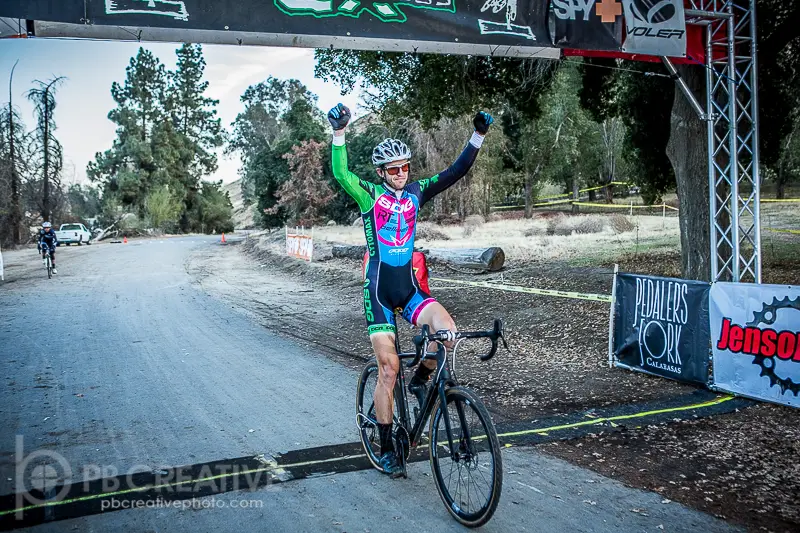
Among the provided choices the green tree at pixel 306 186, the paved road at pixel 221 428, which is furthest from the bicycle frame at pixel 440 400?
the green tree at pixel 306 186

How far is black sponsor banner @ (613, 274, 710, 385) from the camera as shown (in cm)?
781

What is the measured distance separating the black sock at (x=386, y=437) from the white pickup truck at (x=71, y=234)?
46293 millimetres

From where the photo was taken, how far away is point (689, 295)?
7969 millimetres

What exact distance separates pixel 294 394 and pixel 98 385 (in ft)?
8.15

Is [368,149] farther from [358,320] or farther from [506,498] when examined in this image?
[506,498]

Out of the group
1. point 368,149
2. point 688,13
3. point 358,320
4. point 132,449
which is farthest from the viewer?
point 368,149

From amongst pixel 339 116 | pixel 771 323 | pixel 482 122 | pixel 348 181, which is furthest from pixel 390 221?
pixel 771 323

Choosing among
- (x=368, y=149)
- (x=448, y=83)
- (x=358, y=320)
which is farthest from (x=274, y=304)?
(x=368, y=149)

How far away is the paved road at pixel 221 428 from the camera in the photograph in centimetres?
425

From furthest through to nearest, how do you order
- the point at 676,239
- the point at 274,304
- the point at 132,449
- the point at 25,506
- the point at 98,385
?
1. the point at 676,239
2. the point at 274,304
3. the point at 98,385
4. the point at 132,449
5. the point at 25,506

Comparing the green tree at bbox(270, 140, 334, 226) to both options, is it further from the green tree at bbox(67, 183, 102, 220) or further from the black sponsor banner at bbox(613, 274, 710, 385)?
the green tree at bbox(67, 183, 102, 220)

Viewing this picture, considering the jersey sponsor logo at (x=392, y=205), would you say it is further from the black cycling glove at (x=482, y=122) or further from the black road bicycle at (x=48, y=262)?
the black road bicycle at (x=48, y=262)

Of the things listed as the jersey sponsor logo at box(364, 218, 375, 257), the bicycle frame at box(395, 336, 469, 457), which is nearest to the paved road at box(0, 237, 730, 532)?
the bicycle frame at box(395, 336, 469, 457)

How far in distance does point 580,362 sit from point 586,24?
4809 mm
